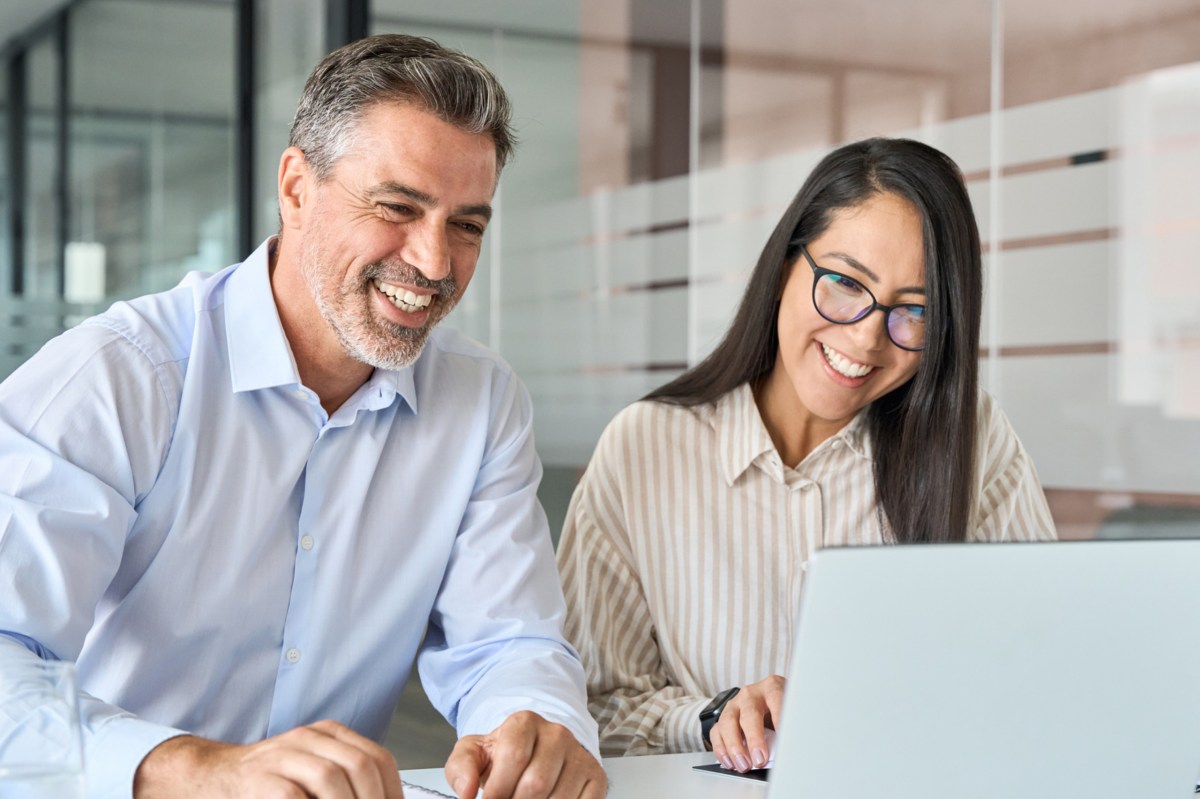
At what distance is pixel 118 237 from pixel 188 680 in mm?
2622

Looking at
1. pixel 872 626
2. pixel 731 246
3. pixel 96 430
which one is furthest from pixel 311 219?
pixel 731 246

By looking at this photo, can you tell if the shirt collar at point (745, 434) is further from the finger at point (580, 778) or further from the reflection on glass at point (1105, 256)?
the reflection on glass at point (1105, 256)

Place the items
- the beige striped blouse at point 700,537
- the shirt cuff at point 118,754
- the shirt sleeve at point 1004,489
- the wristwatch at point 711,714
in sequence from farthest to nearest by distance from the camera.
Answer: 1. the shirt sleeve at point 1004,489
2. the beige striped blouse at point 700,537
3. the wristwatch at point 711,714
4. the shirt cuff at point 118,754

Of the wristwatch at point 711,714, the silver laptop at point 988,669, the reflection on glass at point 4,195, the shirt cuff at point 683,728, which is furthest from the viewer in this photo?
the reflection on glass at point 4,195

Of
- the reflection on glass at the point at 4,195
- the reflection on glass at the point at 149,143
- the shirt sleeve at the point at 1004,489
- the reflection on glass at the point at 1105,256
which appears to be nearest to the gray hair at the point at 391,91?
the shirt sleeve at the point at 1004,489

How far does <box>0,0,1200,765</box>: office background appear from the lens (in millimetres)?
3176

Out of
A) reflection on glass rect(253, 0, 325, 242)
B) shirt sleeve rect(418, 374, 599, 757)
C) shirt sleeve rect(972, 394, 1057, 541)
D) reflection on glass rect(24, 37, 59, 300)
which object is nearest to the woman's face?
shirt sleeve rect(972, 394, 1057, 541)

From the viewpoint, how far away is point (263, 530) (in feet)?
5.47

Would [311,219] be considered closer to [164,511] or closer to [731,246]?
[164,511]

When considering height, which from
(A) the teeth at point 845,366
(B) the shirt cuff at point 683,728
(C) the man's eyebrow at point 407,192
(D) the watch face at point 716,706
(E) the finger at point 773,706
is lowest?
(B) the shirt cuff at point 683,728

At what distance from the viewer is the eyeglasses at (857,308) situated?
2000 millimetres

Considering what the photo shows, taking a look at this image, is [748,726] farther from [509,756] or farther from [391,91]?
[391,91]

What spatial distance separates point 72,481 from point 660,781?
0.73m

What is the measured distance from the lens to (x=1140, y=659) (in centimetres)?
102
